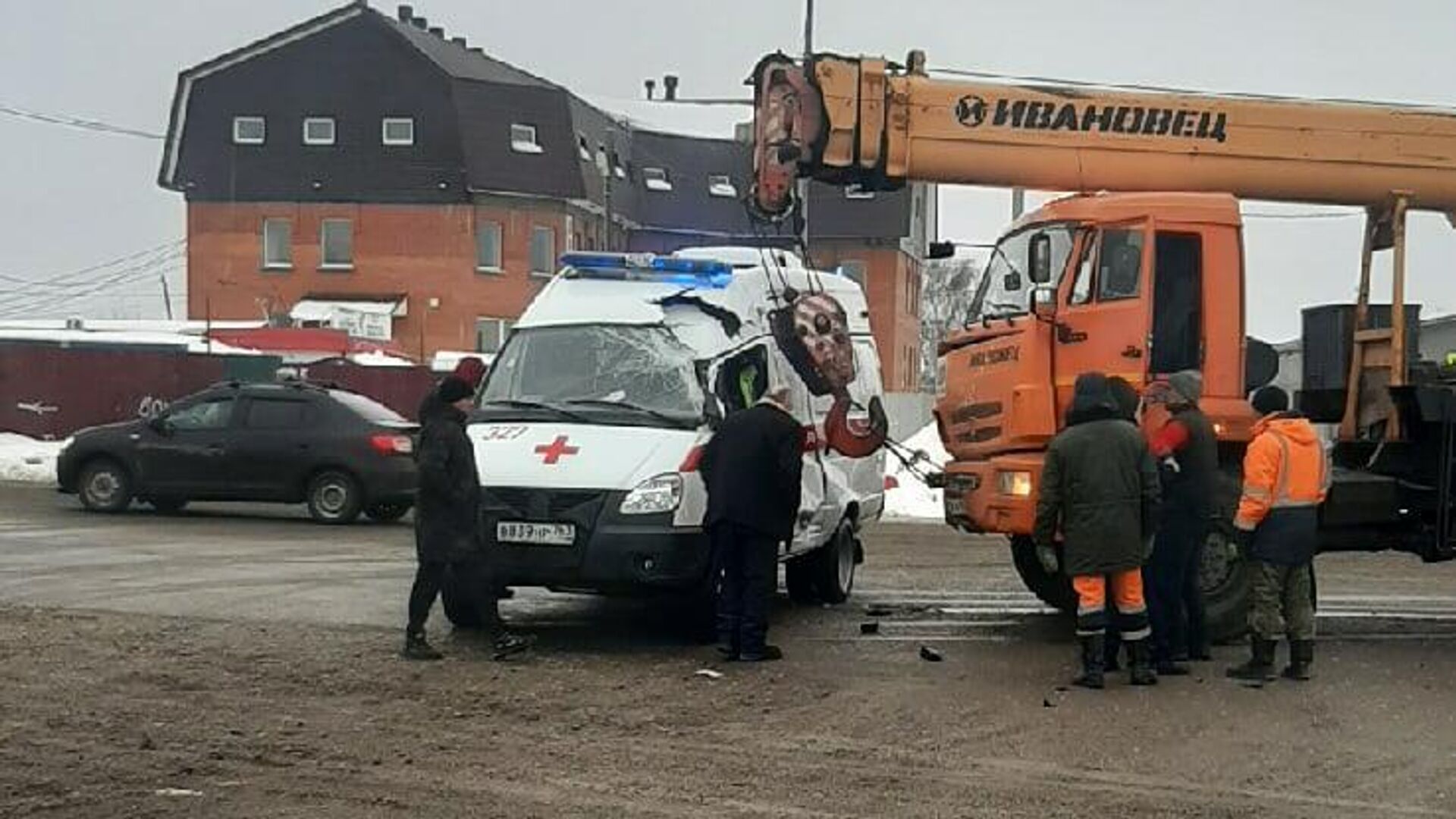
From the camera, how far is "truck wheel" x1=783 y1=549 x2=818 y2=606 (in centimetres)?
1452

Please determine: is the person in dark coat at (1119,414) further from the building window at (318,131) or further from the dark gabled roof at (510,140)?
the building window at (318,131)

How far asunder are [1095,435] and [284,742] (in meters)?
4.91

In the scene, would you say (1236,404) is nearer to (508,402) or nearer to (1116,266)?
(1116,266)

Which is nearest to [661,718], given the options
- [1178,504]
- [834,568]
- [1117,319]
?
[1178,504]

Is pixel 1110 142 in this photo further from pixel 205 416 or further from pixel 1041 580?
pixel 205 416

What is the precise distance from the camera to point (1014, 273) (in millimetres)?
12633

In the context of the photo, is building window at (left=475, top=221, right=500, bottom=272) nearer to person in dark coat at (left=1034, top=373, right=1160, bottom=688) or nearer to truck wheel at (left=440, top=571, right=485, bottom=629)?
truck wheel at (left=440, top=571, right=485, bottom=629)

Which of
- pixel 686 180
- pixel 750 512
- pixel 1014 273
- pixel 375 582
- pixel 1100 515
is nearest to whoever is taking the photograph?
pixel 1100 515

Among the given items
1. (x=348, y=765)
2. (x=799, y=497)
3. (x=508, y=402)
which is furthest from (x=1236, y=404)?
(x=348, y=765)

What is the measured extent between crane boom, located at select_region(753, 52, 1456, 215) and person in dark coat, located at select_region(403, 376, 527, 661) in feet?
9.89

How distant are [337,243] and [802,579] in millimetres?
41949

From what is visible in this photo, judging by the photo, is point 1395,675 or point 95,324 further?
point 95,324

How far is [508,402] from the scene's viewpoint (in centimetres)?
1270

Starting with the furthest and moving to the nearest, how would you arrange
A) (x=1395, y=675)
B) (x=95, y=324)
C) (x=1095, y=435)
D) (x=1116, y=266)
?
(x=95, y=324), (x=1116, y=266), (x=1395, y=675), (x=1095, y=435)
